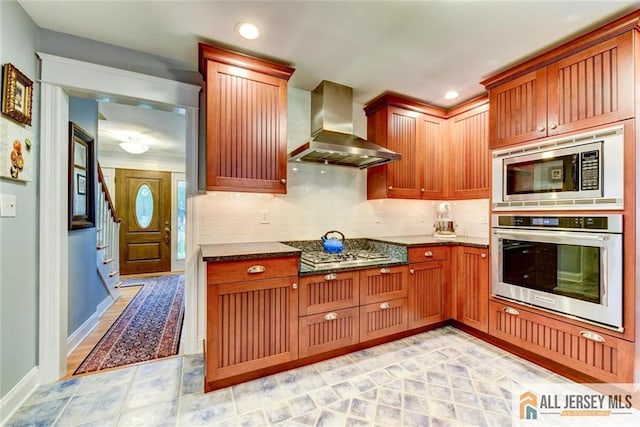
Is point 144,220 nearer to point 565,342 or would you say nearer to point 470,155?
point 470,155

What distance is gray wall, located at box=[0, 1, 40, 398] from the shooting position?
5.12 feet

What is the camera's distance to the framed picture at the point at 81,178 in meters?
2.36

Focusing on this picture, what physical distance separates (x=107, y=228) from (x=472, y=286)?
462 centimetres

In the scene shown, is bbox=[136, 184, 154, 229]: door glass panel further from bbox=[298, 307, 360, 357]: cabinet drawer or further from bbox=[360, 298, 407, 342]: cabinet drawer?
bbox=[360, 298, 407, 342]: cabinet drawer

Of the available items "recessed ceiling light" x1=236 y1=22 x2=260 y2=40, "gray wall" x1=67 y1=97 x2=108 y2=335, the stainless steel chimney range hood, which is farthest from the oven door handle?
"gray wall" x1=67 y1=97 x2=108 y2=335

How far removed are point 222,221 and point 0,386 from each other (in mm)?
1595

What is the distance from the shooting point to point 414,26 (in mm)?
1808

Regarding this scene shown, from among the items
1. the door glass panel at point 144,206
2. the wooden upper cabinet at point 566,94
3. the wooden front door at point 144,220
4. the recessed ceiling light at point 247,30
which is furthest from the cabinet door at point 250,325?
the door glass panel at point 144,206

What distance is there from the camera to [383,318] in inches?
95.0

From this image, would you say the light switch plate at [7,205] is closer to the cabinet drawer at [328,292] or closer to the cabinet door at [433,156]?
the cabinet drawer at [328,292]

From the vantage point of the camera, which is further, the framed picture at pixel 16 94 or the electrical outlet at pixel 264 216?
the electrical outlet at pixel 264 216

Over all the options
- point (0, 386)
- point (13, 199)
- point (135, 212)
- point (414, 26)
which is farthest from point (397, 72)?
point (135, 212)

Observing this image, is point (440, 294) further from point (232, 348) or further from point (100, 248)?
point (100, 248)

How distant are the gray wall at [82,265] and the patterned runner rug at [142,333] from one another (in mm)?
324
